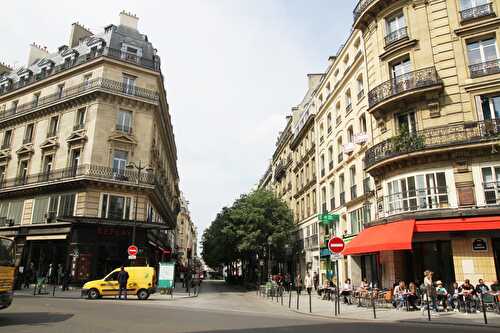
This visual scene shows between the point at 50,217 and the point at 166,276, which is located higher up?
the point at 50,217

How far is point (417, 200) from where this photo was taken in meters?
17.7

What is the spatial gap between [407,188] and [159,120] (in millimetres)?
23395

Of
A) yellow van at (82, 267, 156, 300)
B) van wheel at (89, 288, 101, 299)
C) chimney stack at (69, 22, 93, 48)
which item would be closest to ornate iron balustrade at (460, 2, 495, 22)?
yellow van at (82, 267, 156, 300)

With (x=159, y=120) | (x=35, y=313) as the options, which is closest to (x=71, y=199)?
(x=159, y=120)

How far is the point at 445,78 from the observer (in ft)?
60.4

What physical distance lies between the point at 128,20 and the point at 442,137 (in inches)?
1167

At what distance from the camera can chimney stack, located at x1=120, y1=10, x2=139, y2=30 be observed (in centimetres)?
3497

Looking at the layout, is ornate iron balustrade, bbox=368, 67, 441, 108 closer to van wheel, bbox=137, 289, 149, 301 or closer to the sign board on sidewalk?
the sign board on sidewalk

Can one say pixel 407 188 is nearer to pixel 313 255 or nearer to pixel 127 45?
pixel 313 255

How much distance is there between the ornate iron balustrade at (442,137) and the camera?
16.8m

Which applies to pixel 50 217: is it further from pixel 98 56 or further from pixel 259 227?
pixel 259 227

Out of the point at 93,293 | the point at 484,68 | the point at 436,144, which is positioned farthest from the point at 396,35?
the point at 93,293

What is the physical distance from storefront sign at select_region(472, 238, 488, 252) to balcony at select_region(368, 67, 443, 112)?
7.25 metres

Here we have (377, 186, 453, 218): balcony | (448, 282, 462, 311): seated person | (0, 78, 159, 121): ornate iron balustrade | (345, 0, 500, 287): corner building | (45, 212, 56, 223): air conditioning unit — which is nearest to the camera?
(448, 282, 462, 311): seated person
